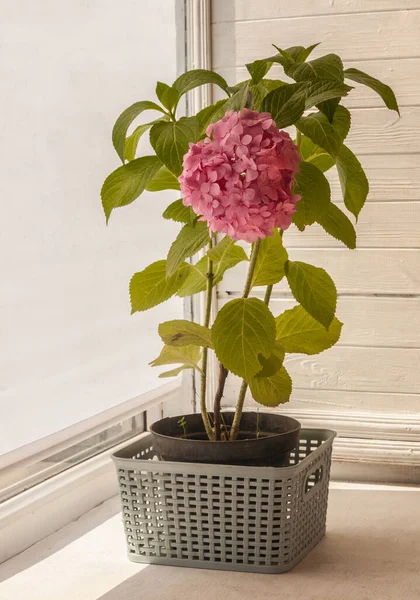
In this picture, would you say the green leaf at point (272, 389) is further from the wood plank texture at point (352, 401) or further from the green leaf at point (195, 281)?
the wood plank texture at point (352, 401)

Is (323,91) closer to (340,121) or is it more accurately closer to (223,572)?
(340,121)

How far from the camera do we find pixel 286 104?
1.10 meters

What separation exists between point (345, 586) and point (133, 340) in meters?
0.70

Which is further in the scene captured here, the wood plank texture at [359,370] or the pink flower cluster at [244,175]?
the wood plank texture at [359,370]

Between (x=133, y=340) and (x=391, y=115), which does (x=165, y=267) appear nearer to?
(x=133, y=340)

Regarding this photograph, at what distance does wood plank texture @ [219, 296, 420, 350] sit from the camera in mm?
1708

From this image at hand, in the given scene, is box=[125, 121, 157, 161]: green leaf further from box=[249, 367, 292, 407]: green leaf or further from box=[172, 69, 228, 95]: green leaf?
box=[249, 367, 292, 407]: green leaf

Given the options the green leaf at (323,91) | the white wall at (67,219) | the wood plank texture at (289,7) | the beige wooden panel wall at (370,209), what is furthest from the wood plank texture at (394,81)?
the green leaf at (323,91)

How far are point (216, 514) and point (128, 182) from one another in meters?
0.50


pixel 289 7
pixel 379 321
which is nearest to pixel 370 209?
pixel 379 321

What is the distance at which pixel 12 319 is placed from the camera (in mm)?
1266

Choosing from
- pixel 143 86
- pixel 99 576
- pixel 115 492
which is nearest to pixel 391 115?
pixel 143 86

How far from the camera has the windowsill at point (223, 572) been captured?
3.84ft

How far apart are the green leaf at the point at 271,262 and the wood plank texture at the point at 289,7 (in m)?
0.69
